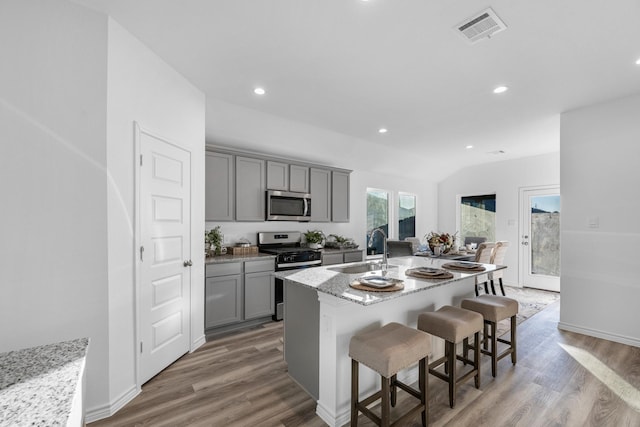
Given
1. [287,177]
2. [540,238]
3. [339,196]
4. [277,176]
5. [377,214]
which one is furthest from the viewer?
[377,214]

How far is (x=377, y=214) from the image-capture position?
21.3ft

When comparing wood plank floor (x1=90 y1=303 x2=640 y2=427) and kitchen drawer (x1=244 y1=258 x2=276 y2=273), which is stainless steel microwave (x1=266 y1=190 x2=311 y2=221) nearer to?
kitchen drawer (x1=244 y1=258 x2=276 y2=273)

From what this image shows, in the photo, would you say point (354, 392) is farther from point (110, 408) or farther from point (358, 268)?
point (110, 408)

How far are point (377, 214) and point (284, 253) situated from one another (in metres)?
3.04

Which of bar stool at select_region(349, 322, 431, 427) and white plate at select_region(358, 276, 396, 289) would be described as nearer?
bar stool at select_region(349, 322, 431, 427)

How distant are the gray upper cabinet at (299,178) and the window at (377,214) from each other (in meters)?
1.93

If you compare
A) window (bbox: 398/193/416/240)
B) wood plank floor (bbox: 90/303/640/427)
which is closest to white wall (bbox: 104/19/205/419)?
wood plank floor (bbox: 90/303/640/427)

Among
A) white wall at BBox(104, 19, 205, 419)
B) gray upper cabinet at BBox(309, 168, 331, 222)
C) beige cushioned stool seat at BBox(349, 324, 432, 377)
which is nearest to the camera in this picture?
beige cushioned stool seat at BBox(349, 324, 432, 377)

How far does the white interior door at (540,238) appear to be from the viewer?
5715 millimetres

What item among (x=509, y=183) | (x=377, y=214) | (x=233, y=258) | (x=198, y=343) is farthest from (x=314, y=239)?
(x=509, y=183)

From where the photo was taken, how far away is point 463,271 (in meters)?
2.67

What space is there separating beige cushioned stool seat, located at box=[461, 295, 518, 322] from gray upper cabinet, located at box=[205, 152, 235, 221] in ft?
9.59

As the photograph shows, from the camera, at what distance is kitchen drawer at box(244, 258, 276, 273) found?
3702mm

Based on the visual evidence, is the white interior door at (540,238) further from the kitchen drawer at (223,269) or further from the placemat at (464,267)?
the kitchen drawer at (223,269)
